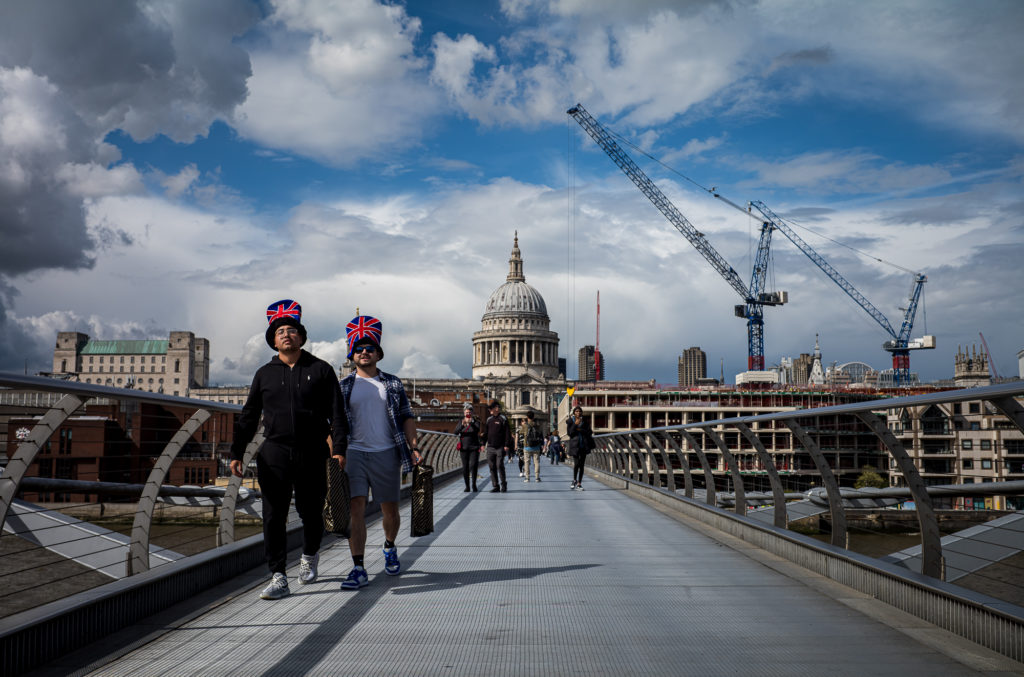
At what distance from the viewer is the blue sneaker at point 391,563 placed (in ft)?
21.0

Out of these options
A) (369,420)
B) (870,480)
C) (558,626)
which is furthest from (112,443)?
(870,480)

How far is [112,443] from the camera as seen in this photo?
5523mm

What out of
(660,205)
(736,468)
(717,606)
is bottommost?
(717,606)

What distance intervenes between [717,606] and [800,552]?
1.84m

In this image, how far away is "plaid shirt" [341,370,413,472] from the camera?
6.54 m

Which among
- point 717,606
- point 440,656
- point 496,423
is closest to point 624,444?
point 496,423

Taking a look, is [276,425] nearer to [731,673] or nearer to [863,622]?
[731,673]

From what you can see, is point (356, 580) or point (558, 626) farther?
point (356, 580)

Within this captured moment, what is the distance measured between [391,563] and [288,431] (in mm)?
1437

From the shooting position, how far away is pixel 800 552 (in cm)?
687

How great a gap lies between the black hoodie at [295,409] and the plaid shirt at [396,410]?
2.36ft

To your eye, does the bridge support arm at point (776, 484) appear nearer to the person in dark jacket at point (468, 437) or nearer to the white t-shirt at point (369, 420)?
the white t-shirt at point (369, 420)

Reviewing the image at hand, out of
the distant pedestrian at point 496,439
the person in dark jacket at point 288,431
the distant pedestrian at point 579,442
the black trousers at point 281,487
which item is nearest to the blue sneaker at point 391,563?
the person in dark jacket at point 288,431

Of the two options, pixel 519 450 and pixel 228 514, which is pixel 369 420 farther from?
pixel 519 450
